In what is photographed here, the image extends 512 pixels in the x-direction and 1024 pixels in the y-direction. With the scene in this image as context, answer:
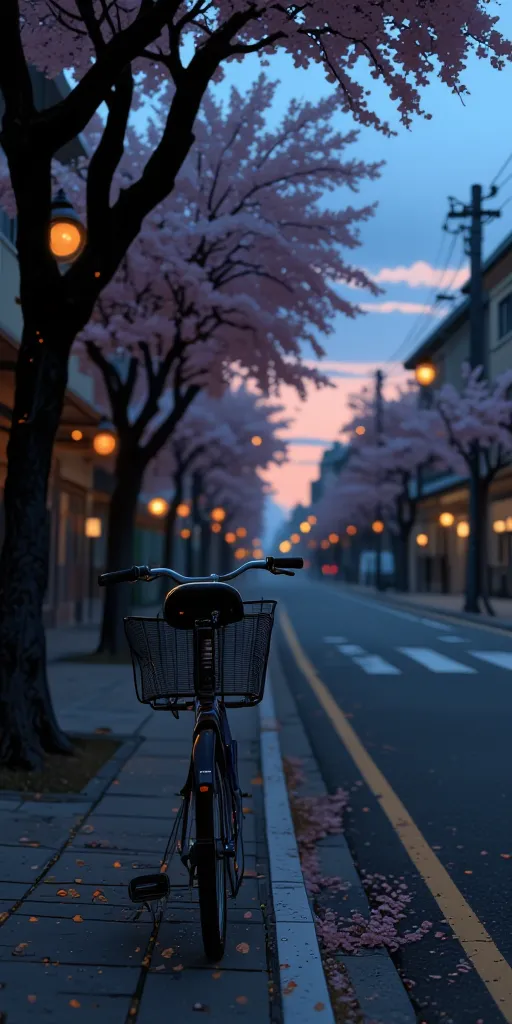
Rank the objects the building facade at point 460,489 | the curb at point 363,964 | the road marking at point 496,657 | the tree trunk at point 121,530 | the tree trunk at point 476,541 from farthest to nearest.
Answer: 1. the building facade at point 460,489
2. the tree trunk at point 476,541
3. the tree trunk at point 121,530
4. the road marking at point 496,657
5. the curb at point 363,964

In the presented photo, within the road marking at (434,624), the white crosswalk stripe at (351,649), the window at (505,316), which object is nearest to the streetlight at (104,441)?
the white crosswalk stripe at (351,649)

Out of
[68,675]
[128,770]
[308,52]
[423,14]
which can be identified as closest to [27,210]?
[308,52]

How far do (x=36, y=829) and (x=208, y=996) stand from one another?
2.58 metres

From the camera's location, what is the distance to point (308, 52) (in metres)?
8.30

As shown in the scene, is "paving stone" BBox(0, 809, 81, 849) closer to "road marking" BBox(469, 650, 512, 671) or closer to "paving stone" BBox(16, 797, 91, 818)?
"paving stone" BBox(16, 797, 91, 818)

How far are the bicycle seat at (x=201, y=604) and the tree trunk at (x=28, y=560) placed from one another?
3691 mm

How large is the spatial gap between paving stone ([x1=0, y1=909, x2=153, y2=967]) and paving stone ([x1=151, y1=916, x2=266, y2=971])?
0.08 m

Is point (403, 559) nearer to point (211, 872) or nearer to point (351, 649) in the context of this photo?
point (351, 649)

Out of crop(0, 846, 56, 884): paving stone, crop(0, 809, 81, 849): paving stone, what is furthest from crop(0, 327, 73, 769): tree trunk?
crop(0, 846, 56, 884): paving stone

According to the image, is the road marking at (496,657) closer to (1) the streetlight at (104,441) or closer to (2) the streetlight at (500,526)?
(1) the streetlight at (104,441)

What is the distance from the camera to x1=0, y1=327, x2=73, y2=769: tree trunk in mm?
7801

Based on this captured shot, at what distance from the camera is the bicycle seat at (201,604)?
14.2 ft

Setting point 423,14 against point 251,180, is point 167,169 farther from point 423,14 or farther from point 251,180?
point 251,180

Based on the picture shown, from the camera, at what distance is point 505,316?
146 feet
